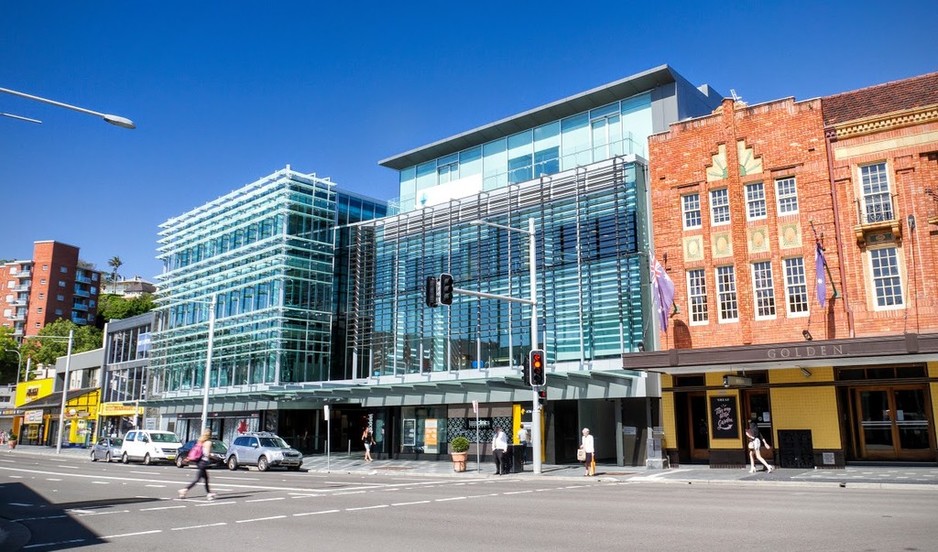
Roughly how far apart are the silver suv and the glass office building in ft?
28.0

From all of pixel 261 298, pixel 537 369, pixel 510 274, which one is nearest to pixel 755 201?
pixel 537 369

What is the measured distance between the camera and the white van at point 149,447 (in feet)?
126

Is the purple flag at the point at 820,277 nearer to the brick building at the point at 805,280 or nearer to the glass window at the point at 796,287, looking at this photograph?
the brick building at the point at 805,280

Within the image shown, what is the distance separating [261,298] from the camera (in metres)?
47.3

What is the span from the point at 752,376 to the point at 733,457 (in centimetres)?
310

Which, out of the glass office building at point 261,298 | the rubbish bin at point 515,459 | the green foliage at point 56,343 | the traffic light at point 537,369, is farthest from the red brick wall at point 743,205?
the green foliage at point 56,343

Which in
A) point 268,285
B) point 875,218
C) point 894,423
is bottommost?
point 894,423

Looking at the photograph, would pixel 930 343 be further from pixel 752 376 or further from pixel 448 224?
pixel 448 224

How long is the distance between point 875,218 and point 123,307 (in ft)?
386

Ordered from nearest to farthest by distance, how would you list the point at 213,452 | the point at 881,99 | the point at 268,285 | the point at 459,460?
the point at 881,99 < the point at 459,460 < the point at 213,452 < the point at 268,285

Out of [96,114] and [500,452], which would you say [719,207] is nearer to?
[500,452]

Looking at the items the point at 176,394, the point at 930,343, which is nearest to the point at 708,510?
the point at 930,343

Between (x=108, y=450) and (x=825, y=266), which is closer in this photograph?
(x=825, y=266)

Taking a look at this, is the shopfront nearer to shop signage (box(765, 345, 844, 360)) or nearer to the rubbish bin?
shop signage (box(765, 345, 844, 360))
